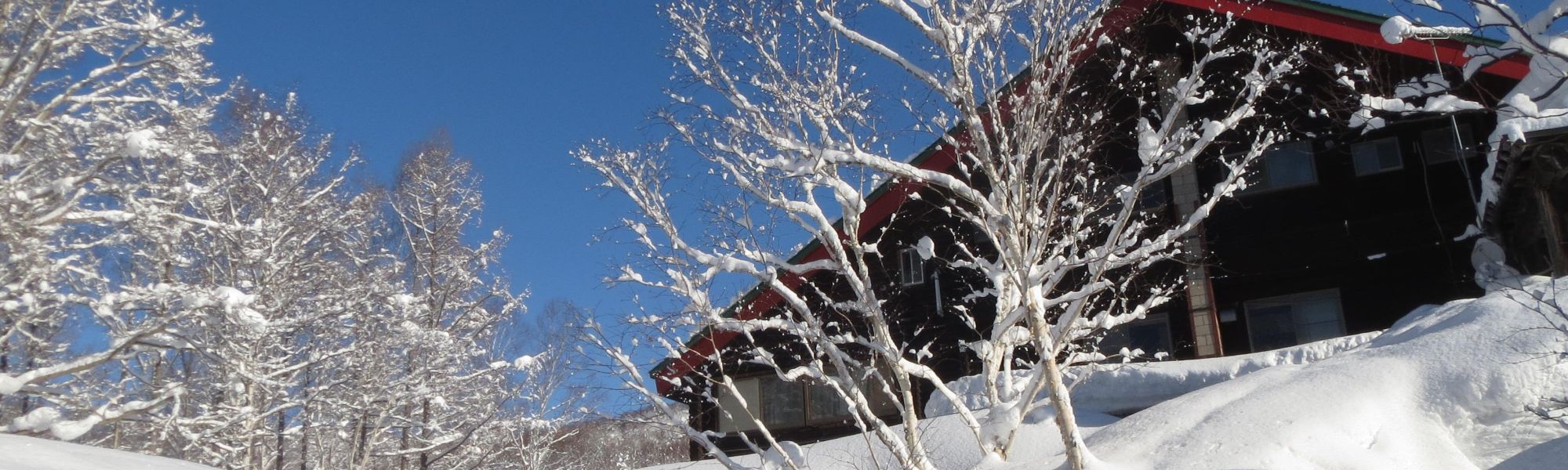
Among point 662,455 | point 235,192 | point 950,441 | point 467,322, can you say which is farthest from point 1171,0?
point 662,455

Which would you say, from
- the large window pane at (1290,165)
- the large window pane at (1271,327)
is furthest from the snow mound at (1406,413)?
the large window pane at (1290,165)

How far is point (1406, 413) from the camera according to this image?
27.4 feet

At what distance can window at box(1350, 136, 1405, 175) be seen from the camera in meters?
13.5

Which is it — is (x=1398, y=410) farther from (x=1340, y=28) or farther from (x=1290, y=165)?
(x=1340, y=28)

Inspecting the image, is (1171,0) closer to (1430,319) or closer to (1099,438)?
(1430,319)

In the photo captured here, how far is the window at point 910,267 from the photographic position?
16031mm

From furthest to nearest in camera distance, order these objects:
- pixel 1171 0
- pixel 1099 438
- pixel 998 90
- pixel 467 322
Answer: pixel 467 322 < pixel 1171 0 < pixel 1099 438 < pixel 998 90

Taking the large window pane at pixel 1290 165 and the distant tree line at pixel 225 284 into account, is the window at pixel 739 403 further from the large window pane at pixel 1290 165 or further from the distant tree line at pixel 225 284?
the large window pane at pixel 1290 165

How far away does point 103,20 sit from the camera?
12492mm

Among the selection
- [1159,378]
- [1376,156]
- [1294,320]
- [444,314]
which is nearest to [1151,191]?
[1294,320]

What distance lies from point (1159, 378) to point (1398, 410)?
415cm

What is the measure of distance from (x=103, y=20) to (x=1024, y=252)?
434 inches

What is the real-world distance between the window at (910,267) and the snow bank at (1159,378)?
8.91 feet

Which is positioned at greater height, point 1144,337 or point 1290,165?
point 1290,165
